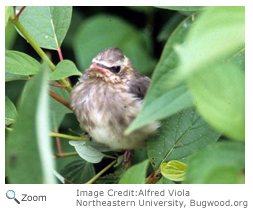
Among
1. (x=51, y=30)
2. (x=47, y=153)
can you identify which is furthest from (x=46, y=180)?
(x=51, y=30)

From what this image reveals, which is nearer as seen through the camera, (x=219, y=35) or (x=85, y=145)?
(x=219, y=35)

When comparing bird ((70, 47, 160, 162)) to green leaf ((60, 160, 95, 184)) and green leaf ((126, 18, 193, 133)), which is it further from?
green leaf ((126, 18, 193, 133))

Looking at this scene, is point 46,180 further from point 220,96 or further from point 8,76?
point 8,76

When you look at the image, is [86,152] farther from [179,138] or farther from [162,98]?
[162,98]

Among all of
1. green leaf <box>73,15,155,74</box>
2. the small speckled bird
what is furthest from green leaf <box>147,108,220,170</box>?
green leaf <box>73,15,155,74</box>

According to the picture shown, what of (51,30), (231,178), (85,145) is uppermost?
(51,30)
